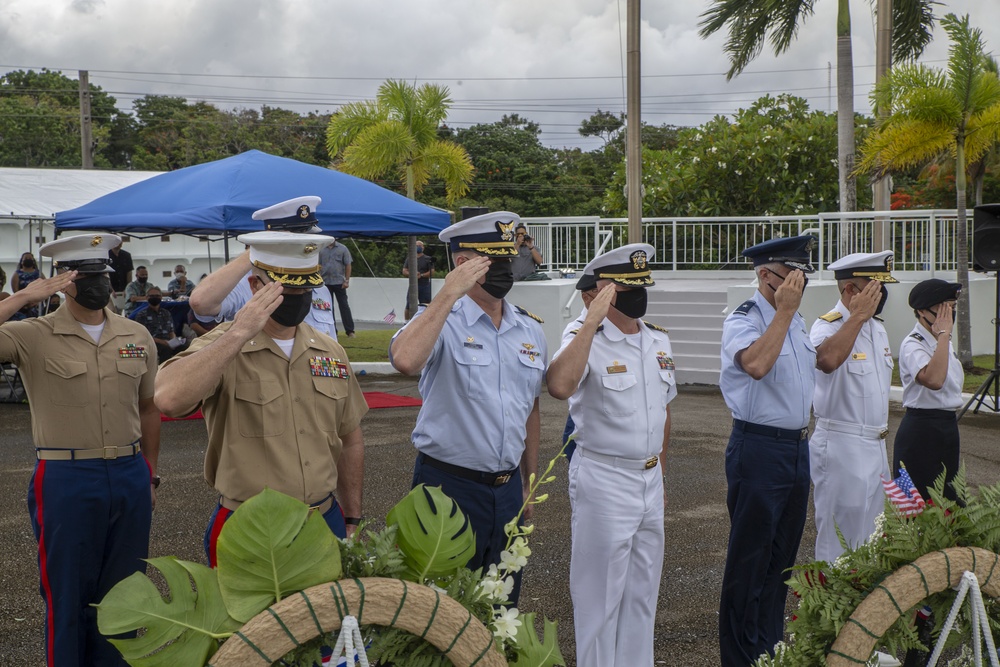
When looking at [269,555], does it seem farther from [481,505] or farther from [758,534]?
[758,534]

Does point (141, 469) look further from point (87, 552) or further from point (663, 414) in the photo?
point (663, 414)

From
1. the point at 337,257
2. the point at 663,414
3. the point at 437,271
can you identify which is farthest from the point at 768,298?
the point at 437,271

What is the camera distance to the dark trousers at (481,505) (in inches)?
148

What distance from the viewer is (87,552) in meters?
3.94

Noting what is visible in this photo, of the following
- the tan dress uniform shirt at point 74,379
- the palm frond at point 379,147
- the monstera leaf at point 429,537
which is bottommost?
the monstera leaf at point 429,537

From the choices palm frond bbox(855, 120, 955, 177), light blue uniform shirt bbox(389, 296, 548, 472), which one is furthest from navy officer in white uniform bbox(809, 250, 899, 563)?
palm frond bbox(855, 120, 955, 177)

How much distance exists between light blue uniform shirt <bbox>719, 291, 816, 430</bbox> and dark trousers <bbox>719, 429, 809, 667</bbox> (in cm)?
11

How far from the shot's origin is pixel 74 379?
13.7ft

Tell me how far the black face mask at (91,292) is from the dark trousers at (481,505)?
1710 millimetres

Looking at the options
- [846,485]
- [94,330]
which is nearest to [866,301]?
[846,485]

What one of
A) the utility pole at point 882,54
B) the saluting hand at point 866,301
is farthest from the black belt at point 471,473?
the utility pole at point 882,54

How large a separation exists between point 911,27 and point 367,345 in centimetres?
1184

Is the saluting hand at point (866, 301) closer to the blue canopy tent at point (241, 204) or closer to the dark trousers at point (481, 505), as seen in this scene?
the dark trousers at point (481, 505)

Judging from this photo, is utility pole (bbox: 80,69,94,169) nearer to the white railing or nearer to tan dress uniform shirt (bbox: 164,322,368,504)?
the white railing
